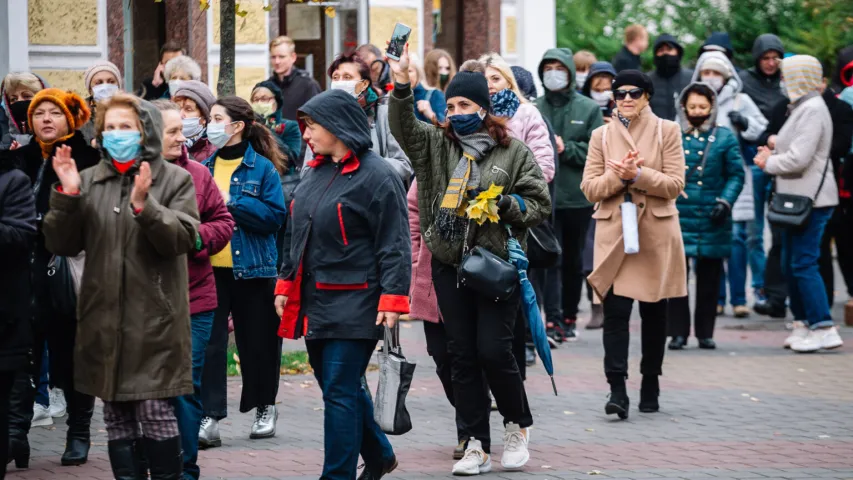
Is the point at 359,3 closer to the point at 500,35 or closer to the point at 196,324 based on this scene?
the point at 500,35

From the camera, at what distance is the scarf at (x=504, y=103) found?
7.90 m

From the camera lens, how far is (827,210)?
1205 centimetres

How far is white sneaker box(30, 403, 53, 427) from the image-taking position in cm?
902

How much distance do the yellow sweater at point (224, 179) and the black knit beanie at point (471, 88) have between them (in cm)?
145

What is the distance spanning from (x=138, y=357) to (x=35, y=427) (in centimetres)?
314

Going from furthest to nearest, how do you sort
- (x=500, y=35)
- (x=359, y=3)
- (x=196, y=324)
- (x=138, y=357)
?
(x=500, y=35)
(x=359, y=3)
(x=196, y=324)
(x=138, y=357)

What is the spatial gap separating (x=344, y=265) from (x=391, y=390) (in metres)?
0.63

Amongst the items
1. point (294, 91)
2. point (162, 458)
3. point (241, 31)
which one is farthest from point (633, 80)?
point (241, 31)

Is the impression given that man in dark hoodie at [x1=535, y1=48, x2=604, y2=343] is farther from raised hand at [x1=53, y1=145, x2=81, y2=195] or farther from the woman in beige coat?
raised hand at [x1=53, y1=145, x2=81, y2=195]

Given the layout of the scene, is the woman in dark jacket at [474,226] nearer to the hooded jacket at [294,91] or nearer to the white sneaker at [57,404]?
the white sneaker at [57,404]

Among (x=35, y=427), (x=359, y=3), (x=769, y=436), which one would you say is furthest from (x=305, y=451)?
(x=359, y=3)

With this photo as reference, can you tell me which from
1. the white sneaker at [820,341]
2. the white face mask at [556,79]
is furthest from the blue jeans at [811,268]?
the white face mask at [556,79]

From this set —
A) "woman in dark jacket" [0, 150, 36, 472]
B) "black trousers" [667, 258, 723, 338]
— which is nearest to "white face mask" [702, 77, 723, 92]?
"black trousers" [667, 258, 723, 338]

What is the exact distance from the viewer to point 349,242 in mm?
6914
